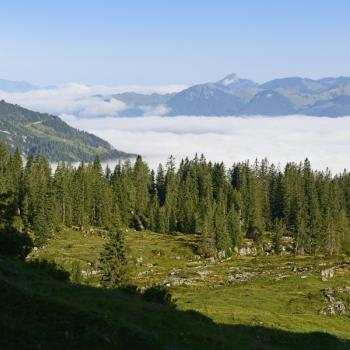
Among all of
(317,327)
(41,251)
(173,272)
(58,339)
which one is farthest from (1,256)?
(41,251)

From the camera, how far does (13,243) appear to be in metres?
48.9

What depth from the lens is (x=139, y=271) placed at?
126 metres

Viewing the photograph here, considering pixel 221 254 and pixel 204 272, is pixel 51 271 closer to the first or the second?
pixel 204 272

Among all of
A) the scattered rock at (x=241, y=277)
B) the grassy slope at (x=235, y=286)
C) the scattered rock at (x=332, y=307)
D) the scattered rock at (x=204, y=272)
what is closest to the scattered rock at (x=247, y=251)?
the grassy slope at (x=235, y=286)

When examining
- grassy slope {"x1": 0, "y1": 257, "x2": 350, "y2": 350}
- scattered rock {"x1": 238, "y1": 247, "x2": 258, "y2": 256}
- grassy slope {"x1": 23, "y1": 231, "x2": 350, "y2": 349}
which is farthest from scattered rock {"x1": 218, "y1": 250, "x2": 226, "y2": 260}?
grassy slope {"x1": 0, "y1": 257, "x2": 350, "y2": 350}

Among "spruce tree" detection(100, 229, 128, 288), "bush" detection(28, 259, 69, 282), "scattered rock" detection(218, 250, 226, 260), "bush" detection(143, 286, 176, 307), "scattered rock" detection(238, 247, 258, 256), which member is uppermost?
"bush" detection(28, 259, 69, 282)

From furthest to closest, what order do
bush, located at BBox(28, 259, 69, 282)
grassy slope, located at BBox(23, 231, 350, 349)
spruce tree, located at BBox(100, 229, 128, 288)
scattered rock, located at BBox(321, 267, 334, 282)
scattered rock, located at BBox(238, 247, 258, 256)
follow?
scattered rock, located at BBox(238, 247, 258, 256) → scattered rock, located at BBox(321, 267, 334, 282) → spruce tree, located at BBox(100, 229, 128, 288) → grassy slope, located at BBox(23, 231, 350, 349) → bush, located at BBox(28, 259, 69, 282)

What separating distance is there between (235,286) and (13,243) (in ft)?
210

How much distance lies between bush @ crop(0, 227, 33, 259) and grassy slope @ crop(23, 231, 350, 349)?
502 inches

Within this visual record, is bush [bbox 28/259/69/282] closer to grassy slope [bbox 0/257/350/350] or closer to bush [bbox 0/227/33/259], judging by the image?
grassy slope [bbox 0/257/350/350]

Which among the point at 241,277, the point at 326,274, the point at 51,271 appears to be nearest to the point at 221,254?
the point at 241,277

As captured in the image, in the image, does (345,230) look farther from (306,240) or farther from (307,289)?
(307,289)

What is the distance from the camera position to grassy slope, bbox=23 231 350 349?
161 feet

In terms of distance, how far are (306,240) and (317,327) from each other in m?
111
